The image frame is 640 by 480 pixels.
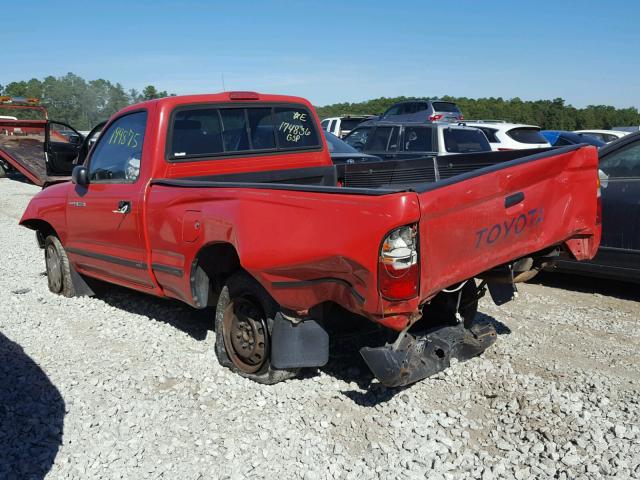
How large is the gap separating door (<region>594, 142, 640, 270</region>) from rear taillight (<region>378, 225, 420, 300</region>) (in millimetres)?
3661

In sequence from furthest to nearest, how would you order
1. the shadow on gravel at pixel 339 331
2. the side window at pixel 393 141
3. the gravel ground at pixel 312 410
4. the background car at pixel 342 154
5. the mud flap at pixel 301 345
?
the side window at pixel 393 141, the background car at pixel 342 154, the shadow on gravel at pixel 339 331, the mud flap at pixel 301 345, the gravel ground at pixel 312 410

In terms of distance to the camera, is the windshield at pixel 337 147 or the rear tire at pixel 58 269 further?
the windshield at pixel 337 147

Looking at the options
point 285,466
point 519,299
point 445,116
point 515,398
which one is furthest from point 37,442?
point 445,116

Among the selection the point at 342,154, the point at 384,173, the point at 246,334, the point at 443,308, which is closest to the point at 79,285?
the point at 246,334

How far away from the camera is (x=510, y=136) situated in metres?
14.0

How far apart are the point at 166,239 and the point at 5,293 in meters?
3.01

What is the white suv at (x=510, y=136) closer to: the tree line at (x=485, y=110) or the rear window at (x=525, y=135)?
the rear window at (x=525, y=135)

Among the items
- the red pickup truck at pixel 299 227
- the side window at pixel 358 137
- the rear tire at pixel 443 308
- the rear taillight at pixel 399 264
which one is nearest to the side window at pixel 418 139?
the side window at pixel 358 137

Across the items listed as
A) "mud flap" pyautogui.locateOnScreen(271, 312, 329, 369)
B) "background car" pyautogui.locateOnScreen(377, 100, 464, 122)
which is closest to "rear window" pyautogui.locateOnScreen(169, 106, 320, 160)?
"mud flap" pyautogui.locateOnScreen(271, 312, 329, 369)

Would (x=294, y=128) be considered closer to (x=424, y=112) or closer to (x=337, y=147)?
(x=337, y=147)

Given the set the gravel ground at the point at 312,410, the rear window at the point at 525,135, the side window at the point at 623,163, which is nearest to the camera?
the gravel ground at the point at 312,410

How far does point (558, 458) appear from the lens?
10.8ft

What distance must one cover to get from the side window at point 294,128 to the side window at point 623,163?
2.87 m

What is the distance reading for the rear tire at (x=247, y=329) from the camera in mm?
4090
